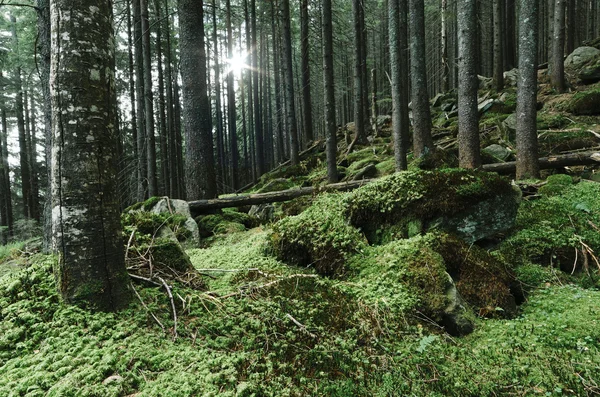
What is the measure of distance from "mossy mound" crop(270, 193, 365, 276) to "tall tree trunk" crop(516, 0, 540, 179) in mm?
5281

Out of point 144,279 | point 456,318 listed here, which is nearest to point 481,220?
point 456,318

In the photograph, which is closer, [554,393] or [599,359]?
[554,393]

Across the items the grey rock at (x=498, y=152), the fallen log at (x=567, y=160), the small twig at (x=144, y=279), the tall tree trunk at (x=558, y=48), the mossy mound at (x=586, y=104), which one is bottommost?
the small twig at (x=144, y=279)

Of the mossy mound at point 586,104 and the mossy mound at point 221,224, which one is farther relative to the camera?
the mossy mound at point 586,104

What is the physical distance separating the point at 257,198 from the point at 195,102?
2.94m

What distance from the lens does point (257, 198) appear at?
30.6 ft

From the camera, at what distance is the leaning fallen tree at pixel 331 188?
7.62m

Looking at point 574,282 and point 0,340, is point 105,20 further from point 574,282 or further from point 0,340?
point 574,282

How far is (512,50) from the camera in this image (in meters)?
19.6

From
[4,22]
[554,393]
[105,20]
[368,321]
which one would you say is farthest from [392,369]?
[4,22]

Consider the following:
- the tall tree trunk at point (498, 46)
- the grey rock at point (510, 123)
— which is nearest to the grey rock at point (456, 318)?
the grey rock at point (510, 123)

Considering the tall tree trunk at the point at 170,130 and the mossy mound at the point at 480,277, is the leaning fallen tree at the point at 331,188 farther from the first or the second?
the tall tree trunk at the point at 170,130

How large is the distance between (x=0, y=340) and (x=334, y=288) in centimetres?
257

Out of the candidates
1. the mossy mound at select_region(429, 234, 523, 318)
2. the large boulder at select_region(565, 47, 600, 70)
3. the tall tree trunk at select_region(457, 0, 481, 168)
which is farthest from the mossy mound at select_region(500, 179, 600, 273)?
the large boulder at select_region(565, 47, 600, 70)
